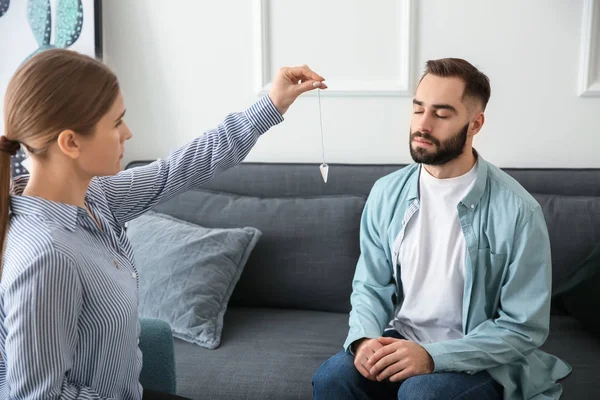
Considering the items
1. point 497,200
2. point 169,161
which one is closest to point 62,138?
point 169,161

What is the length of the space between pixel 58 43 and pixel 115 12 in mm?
268

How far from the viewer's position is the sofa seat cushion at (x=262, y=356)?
184 centimetres

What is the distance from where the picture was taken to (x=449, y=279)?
1.74 metres

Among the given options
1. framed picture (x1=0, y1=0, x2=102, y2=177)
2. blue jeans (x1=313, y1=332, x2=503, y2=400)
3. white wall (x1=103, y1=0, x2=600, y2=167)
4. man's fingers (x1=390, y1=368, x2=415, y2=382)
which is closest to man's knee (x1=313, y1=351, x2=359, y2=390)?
blue jeans (x1=313, y1=332, x2=503, y2=400)

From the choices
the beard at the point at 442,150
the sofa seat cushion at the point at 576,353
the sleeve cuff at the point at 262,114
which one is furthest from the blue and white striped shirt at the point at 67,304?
the sofa seat cushion at the point at 576,353

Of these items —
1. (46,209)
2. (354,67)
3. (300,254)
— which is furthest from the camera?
(354,67)

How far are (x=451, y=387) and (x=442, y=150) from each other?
600 mm

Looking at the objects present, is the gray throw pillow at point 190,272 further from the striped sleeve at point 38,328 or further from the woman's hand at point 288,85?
the striped sleeve at point 38,328

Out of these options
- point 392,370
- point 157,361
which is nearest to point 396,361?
point 392,370

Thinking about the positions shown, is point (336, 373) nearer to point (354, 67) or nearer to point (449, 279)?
point (449, 279)

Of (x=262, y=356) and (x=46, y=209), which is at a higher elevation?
(x=46, y=209)

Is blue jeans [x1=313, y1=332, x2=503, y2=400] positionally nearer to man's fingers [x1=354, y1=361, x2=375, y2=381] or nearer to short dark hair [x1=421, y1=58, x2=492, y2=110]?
man's fingers [x1=354, y1=361, x2=375, y2=381]

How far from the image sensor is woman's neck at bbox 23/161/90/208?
125 cm

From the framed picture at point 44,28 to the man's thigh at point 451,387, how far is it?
185cm
